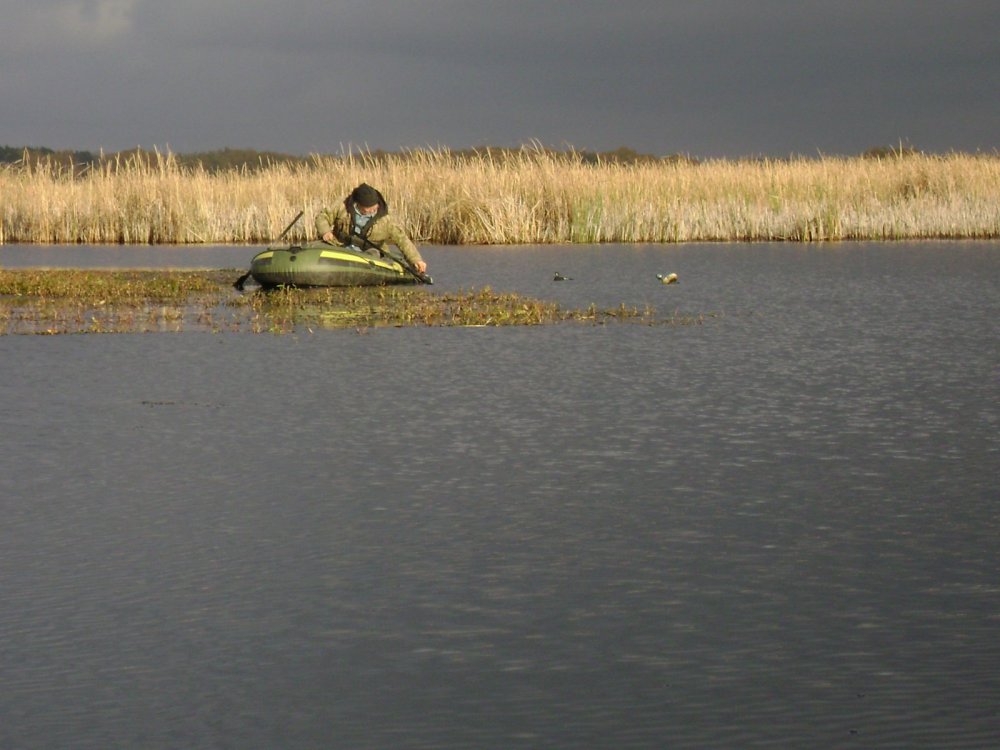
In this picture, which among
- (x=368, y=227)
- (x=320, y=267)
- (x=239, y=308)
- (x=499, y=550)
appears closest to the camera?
(x=499, y=550)

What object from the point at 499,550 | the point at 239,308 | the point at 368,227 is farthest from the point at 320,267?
the point at 499,550

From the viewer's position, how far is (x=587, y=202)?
114ft

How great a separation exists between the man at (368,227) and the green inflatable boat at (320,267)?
0.23 m

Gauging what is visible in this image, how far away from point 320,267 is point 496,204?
1399cm

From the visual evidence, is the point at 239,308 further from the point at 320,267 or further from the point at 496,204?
the point at 496,204

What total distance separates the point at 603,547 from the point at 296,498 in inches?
66.3

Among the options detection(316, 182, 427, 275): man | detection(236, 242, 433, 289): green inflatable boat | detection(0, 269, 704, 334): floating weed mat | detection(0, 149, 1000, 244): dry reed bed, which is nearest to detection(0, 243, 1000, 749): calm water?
detection(0, 269, 704, 334): floating weed mat

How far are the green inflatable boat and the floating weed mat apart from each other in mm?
150

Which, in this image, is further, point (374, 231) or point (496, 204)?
point (496, 204)

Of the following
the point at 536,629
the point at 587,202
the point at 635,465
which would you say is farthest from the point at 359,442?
the point at 587,202

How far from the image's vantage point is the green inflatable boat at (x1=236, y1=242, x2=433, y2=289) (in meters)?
19.8

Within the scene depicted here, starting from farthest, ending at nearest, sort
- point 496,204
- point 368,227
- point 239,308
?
1. point 496,204
2. point 368,227
3. point 239,308

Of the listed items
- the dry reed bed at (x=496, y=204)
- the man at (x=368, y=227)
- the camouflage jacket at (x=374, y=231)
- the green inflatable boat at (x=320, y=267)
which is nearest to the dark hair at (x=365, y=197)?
the man at (x=368, y=227)

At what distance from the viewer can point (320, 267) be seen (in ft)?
65.4
